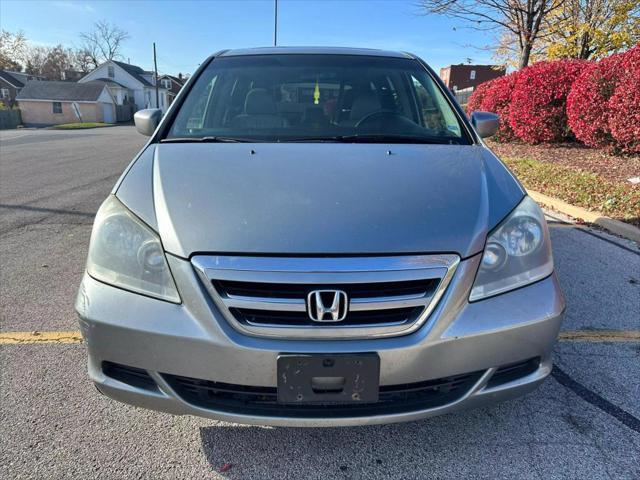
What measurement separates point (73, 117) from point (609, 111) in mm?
55578

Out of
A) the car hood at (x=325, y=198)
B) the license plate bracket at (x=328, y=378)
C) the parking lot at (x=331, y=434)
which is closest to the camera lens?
the license plate bracket at (x=328, y=378)

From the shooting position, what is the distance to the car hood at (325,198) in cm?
168

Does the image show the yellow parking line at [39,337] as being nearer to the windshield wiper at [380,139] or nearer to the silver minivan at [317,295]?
the silver minivan at [317,295]

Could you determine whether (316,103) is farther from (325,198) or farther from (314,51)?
(325,198)

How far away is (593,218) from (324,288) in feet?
16.0

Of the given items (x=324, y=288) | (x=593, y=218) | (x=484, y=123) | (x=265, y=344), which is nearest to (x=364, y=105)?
(x=484, y=123)

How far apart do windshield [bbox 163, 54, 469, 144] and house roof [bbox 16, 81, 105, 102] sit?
55557 millimetres

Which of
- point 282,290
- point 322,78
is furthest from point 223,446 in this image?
point 322,78

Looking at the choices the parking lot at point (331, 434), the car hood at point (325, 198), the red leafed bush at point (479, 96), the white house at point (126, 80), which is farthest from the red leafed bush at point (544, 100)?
the white house at point (126, 80)

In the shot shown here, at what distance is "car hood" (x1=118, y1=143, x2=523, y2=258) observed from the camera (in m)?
1.68

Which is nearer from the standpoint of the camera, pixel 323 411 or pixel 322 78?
pixel 323 411

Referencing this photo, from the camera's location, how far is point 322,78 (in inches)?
119

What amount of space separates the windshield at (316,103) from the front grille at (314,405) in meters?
1.32

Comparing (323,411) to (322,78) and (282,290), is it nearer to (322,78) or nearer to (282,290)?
(282,290)
